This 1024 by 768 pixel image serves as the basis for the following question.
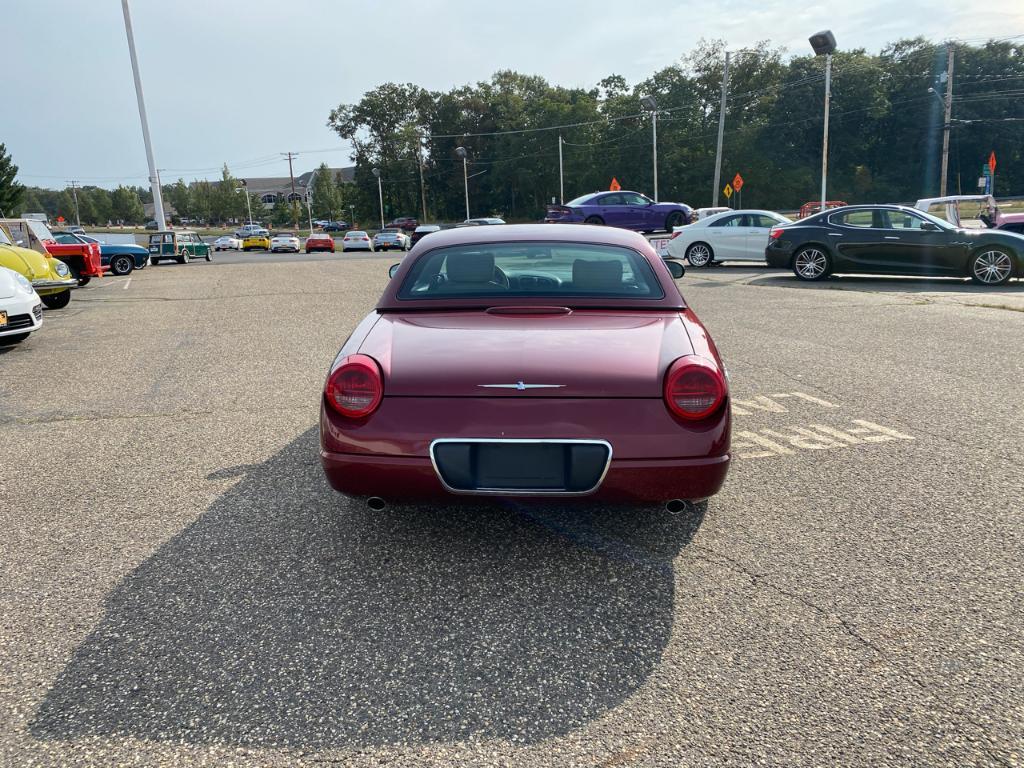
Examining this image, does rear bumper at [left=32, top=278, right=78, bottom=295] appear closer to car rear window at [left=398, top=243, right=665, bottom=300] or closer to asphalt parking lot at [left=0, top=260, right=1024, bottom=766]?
asphalt parking lot at [left=0, top=260, right=1024, bottom=766]

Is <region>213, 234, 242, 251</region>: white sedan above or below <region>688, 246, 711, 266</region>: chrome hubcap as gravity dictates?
above

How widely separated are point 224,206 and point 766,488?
128 meters

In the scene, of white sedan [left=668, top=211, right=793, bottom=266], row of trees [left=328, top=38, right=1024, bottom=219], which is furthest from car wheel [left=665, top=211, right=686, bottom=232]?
row of trees [left=328, top=38, right=1024, bottom=219]

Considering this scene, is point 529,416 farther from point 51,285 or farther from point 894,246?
point 894,246

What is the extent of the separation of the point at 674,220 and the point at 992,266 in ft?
42.0

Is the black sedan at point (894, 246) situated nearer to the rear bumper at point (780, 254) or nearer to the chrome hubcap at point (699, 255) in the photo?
the rear bumper at point (780, 254)

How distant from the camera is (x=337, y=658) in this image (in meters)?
2.46

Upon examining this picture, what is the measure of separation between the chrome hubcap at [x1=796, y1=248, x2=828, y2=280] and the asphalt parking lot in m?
9.29

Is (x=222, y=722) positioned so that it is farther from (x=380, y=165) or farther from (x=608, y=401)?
(x=380, y=165)

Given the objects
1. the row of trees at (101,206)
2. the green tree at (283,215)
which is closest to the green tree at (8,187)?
the green tree at (283,215)

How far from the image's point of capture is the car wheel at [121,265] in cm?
2542

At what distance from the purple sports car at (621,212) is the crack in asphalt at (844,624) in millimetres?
20685

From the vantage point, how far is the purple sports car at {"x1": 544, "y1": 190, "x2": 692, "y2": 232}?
23.5 m

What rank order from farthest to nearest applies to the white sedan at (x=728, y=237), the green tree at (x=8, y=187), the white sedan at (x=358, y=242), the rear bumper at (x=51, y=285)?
the green tree at (x=8, y=187)
the white sedan at (x=358, y=242)
the white sedan at (x=728, y=237)
the rear bumper at (x=51, y=285)
